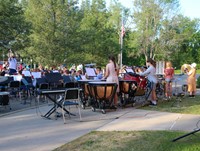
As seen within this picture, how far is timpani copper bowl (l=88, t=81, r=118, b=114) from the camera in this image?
34.0 feet

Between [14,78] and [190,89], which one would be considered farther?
[190,89]

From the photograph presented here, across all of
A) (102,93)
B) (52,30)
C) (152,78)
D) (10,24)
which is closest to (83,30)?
(52,30)

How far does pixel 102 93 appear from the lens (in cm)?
1045

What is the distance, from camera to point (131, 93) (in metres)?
12.0

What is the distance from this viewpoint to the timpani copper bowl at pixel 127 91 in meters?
11.8

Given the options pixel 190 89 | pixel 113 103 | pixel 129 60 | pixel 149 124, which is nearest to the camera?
pixel 149 124

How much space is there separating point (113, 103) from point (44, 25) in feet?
67.7

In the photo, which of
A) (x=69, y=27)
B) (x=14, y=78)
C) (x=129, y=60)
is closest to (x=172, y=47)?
(x=129, y=60)

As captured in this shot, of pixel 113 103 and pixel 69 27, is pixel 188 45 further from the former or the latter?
pixel 113 103

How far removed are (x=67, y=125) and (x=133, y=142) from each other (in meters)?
2.48

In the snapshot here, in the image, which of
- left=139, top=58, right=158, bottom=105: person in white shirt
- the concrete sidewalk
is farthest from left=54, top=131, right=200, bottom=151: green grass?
left=139, top=58, right=158, bottom=105: person in white shirt

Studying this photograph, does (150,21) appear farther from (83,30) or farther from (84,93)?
(84,93)

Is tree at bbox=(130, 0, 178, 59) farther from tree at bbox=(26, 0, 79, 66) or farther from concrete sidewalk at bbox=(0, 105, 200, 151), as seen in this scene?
concrete sidewalk at bbox=(0, 105, 200, 151)

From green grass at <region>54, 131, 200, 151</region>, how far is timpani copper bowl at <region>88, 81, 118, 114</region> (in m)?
3.36
